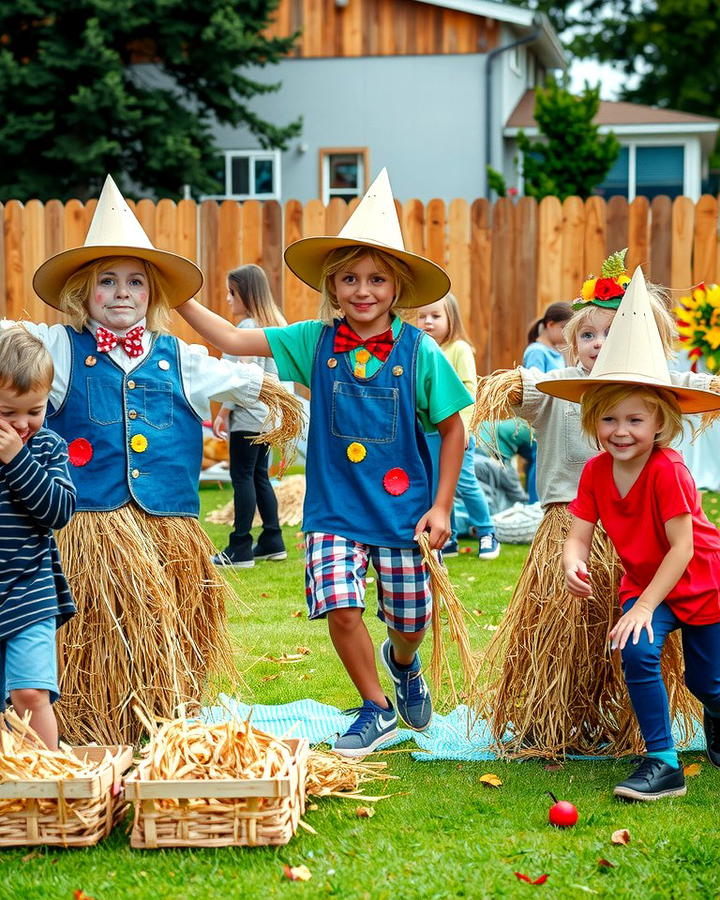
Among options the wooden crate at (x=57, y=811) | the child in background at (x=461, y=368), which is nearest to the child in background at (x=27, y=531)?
the wooden crate at (x=57, y=811)

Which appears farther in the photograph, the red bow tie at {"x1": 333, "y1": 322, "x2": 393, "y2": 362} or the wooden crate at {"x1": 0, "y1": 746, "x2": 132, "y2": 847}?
the red bow tie at {"x1": 333, "y1": 322, "x2": 393, "y2": 362}

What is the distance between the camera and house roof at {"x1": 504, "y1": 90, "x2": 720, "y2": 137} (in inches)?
869

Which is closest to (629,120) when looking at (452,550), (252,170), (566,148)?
(566,148)

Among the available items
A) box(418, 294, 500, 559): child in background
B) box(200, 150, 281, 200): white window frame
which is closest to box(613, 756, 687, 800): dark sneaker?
box(418, 294, 500, 559): child in background

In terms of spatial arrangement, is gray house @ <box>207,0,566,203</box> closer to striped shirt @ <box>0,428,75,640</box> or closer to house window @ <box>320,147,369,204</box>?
house window @ <box>320,147,369,204</box>

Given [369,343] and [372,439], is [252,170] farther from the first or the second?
[372,439]

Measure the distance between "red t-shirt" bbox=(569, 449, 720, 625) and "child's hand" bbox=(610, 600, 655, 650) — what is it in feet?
0.47

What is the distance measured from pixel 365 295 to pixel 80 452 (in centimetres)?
110

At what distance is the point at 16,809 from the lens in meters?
3.24

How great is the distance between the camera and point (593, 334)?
172 inches

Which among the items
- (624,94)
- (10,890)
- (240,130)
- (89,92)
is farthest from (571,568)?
(624,94)

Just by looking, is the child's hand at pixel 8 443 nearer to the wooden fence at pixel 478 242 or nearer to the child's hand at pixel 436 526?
the child's hand at pixel 436 526

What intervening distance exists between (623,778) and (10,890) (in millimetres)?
1905

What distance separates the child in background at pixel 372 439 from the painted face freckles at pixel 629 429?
0.59 m
